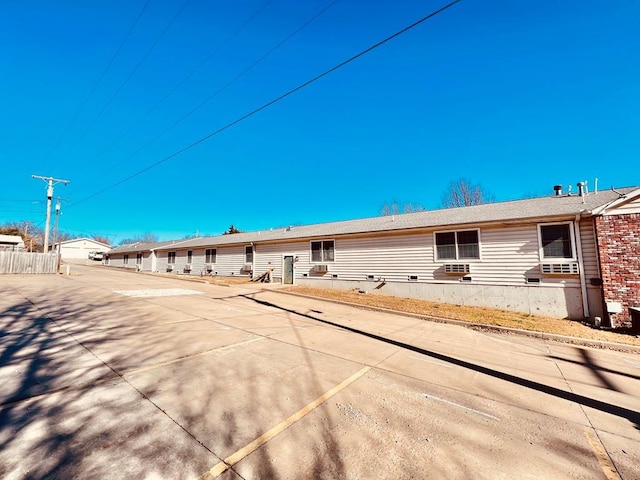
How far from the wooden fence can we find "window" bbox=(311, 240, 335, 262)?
76.5ft

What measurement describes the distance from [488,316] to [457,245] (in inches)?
149

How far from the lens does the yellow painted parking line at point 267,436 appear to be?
2444 millimetres

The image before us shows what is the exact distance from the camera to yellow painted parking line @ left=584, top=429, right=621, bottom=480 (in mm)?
2690

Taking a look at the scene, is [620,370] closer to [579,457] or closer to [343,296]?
[579,457]

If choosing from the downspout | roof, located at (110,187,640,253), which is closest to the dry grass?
the downspout

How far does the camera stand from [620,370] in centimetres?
577

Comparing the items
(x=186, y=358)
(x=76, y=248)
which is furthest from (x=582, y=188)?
(x=76, y=248)

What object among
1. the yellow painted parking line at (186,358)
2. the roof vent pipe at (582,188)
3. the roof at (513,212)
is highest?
the roof vent pipe at (582,188)

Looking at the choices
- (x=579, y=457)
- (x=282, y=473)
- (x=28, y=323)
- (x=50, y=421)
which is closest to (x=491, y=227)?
(x=579, y=457)

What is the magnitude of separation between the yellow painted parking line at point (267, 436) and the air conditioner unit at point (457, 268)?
394 inches

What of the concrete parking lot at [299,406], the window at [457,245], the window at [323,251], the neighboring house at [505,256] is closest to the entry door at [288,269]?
the neighboring house at [505,256]

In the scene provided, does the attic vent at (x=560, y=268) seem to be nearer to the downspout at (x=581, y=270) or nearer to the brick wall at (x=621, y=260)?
the downspout at (x=581, y=270)

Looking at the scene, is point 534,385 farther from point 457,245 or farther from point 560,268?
point 457,245

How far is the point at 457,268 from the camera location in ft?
41.9
